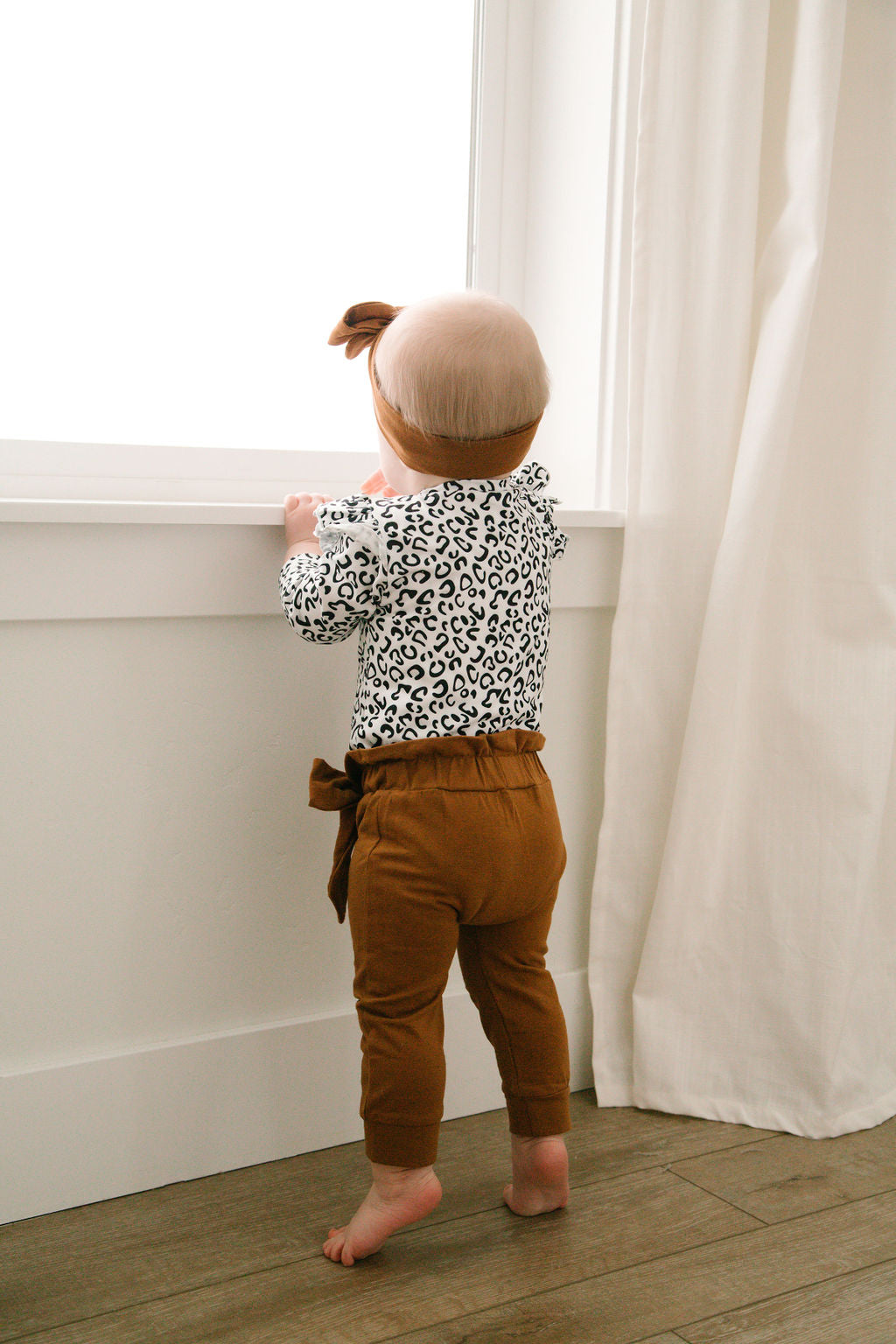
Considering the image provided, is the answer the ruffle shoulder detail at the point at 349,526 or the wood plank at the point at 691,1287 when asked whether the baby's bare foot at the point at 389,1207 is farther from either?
the ruffle shoulder detail at the point at 349,526

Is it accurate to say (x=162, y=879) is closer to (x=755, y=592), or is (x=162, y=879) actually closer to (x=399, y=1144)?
(x=399, y=1144)

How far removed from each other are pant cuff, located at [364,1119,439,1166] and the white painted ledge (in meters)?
0.59

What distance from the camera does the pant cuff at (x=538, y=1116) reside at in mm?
1373

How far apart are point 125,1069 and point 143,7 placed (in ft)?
4.20

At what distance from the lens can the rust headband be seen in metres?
1.26

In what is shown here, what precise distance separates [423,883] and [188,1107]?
45cm

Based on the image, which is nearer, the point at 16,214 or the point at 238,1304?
the point at 238,1304

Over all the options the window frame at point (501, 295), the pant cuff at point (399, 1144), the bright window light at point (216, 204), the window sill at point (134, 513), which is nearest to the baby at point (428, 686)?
the pant cuff at point (399, 1144)

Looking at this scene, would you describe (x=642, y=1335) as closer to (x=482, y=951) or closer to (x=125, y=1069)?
(x=482, y=951)

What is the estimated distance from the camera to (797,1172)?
153 centimetres

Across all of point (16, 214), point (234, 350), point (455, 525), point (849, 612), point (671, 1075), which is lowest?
point (671, 1075)

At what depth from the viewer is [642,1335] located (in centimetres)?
118

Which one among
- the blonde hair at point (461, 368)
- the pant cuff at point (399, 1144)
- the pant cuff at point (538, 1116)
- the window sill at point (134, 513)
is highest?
the blonde hair at point (461, 368)

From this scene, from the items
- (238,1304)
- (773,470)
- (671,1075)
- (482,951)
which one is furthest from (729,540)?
(238,1304)
